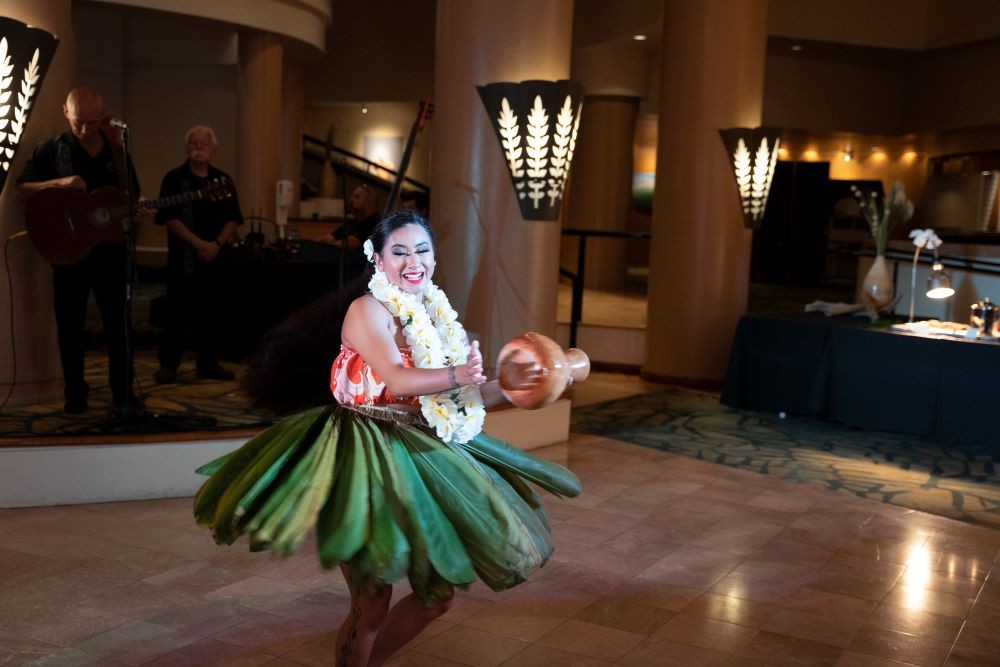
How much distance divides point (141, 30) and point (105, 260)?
32.1 ft

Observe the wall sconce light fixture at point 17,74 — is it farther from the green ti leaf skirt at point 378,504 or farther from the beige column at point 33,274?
the green ti leaf skirt at point 378,504

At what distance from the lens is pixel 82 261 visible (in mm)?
5699

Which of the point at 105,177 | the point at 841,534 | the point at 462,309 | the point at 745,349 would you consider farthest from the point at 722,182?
the point at 105,177

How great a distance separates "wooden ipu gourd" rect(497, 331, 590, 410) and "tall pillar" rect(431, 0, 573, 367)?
12.5 ft

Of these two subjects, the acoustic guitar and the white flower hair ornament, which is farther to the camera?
the white flower hair ornament

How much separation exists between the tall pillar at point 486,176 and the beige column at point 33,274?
6.78 ft

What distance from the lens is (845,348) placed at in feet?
23.6

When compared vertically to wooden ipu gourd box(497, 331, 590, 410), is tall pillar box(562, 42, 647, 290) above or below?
above

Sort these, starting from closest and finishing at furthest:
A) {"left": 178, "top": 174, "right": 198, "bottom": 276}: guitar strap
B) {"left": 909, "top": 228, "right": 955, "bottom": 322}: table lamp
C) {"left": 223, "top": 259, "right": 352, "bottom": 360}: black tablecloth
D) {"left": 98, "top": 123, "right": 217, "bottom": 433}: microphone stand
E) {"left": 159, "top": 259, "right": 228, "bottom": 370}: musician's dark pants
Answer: {"left": 98, "top": 123, "right": 217, "bottom": 433}: microphone stand → {"left": 178, "top": 174, "right": 198, "bottom": 276}: guitar strap → {"left": 159, "top": 259, "right": 228, "bottom": 370}: musician's dark pants → {"left": 909, "top": 228, "right": 955, "bottom": 322}: table lamp → {"left": 223, "top": 259, "right": 352, "bottom": 360}: black tablecloth

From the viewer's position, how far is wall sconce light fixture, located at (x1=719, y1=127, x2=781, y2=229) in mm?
8523

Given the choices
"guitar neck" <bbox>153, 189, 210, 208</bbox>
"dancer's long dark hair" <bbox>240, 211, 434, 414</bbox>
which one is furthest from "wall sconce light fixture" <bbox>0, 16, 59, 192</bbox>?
"dancer's long dark hair" <bbox>240, 211, 434, 414</bbox>

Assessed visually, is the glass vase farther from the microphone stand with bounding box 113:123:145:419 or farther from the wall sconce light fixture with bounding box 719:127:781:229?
the microphone stand with bounding box 113:123:145:419

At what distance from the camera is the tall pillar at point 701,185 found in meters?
8.59

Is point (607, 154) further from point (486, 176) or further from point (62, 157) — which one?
point (62, 157)
